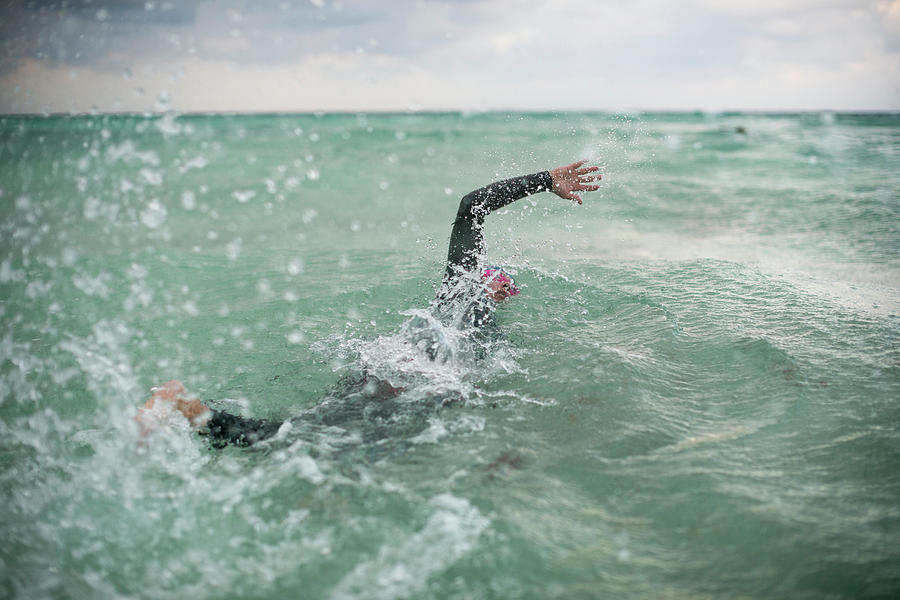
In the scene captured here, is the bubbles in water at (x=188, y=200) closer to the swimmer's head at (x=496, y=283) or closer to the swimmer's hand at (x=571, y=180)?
the swimmer's head at (x=496, y=283)

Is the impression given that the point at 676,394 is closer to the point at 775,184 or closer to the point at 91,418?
the point at 91,418

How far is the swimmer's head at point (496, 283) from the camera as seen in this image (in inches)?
192

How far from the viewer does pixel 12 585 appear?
2.62m

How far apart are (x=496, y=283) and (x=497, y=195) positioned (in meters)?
0.79

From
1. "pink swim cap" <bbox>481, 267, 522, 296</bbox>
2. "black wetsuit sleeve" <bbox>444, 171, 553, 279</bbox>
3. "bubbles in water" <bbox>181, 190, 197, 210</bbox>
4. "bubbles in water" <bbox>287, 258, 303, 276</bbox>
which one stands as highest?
"bubbles in water" <bbox>181, 190, 197, 210</bbox>

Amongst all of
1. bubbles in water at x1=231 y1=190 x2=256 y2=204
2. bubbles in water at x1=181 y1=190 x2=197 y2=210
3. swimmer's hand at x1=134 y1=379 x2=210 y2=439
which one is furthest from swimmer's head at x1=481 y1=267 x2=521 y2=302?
bubbles in water at x1=231 y1=190 x2=256 y2=204

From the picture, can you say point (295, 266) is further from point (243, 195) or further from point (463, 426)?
point (243, 195)

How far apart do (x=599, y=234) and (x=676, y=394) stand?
264 inches

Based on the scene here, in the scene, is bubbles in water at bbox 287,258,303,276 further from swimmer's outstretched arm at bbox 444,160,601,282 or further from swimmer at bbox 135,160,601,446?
swimmer's outstretched arm at bbox 444,160,601,282

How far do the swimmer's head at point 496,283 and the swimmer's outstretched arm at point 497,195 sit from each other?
9.5 inches

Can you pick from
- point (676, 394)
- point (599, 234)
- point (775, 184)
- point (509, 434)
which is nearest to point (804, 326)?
point (676, 394)

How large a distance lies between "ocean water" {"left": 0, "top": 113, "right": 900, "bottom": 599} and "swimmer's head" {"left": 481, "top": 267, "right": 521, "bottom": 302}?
1.49 ft

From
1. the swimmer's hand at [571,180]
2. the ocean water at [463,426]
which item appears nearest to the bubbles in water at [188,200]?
the ocean water at [463,426]

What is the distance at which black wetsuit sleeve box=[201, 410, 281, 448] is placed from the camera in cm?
362
